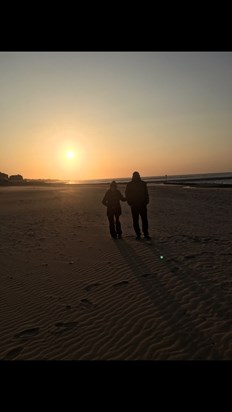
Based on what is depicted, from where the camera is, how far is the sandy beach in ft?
14.6

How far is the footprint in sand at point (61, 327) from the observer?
504 cm

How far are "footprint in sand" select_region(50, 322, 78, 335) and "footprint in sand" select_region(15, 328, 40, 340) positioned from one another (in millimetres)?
294

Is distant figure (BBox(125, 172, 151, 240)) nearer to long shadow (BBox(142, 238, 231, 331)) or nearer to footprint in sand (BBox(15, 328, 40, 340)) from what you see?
long shadow (BBox(142, 238, 231, 331))

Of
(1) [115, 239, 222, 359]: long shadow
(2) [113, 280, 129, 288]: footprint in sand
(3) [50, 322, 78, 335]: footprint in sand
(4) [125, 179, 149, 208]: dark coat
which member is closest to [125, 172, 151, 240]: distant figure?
(4) [125, 179, 149, 208]: dark coat

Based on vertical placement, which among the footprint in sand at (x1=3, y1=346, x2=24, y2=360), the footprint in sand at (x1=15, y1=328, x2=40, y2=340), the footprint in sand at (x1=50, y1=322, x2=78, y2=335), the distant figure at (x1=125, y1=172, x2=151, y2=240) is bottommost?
the footprint in sand at (x1=15, y1=328, x2=40, y2=340)

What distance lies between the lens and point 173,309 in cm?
556

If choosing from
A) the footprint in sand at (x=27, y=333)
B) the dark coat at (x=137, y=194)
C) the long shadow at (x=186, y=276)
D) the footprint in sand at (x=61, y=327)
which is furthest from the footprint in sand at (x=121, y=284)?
the dark coat at (x=137, y=194)

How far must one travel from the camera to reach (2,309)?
609 centimetres

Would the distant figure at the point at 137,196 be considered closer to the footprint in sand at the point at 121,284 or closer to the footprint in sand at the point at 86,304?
the footprint in sand at the point at 121,284

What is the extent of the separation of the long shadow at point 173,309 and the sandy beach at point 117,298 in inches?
0.6
